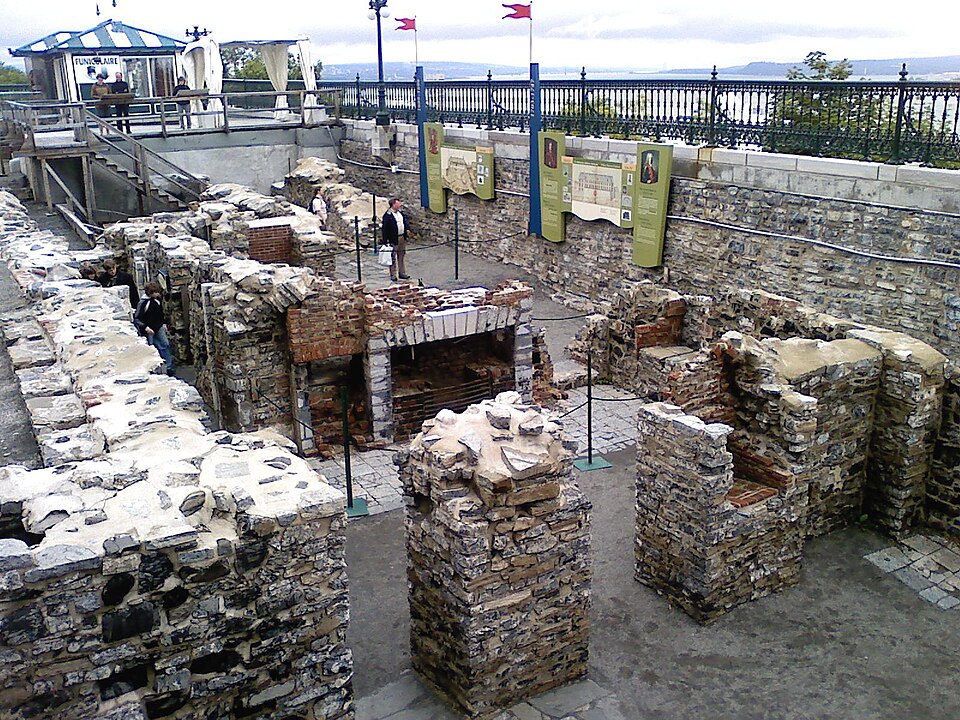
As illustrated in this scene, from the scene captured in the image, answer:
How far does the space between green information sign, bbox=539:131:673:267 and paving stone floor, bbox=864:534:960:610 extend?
7.93 m

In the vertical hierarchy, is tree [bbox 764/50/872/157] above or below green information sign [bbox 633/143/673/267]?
above

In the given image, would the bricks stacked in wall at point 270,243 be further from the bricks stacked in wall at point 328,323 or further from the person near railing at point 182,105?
the person near railing at point 182,105

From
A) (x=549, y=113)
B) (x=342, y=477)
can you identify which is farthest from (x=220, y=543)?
(x=549, y=113)

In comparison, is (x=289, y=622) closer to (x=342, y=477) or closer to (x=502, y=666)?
(x=502, y=666)

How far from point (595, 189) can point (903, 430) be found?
903cm

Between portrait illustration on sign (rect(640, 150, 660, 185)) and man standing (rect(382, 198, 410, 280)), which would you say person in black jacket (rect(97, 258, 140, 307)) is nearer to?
man standing (rect(382, 198, 410, 280))

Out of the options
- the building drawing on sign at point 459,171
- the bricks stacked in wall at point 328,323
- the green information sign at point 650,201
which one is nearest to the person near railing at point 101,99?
the building drawing on sign at point 459,171

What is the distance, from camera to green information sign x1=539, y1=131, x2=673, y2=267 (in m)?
15.1

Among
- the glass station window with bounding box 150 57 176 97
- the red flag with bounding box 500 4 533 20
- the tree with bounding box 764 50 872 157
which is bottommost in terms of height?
A: the tree with bounding box 764 50 872 157

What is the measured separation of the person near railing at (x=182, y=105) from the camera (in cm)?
2259

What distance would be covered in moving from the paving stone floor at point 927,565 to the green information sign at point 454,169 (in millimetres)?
12935

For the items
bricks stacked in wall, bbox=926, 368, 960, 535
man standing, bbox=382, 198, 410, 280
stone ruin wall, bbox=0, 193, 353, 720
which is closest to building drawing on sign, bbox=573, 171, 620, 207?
man standing, bbox=382, 198, 410, 280

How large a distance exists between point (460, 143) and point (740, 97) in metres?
7.86

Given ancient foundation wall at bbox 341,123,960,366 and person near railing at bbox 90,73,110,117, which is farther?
person near railing at bbox 90,73,110,117
